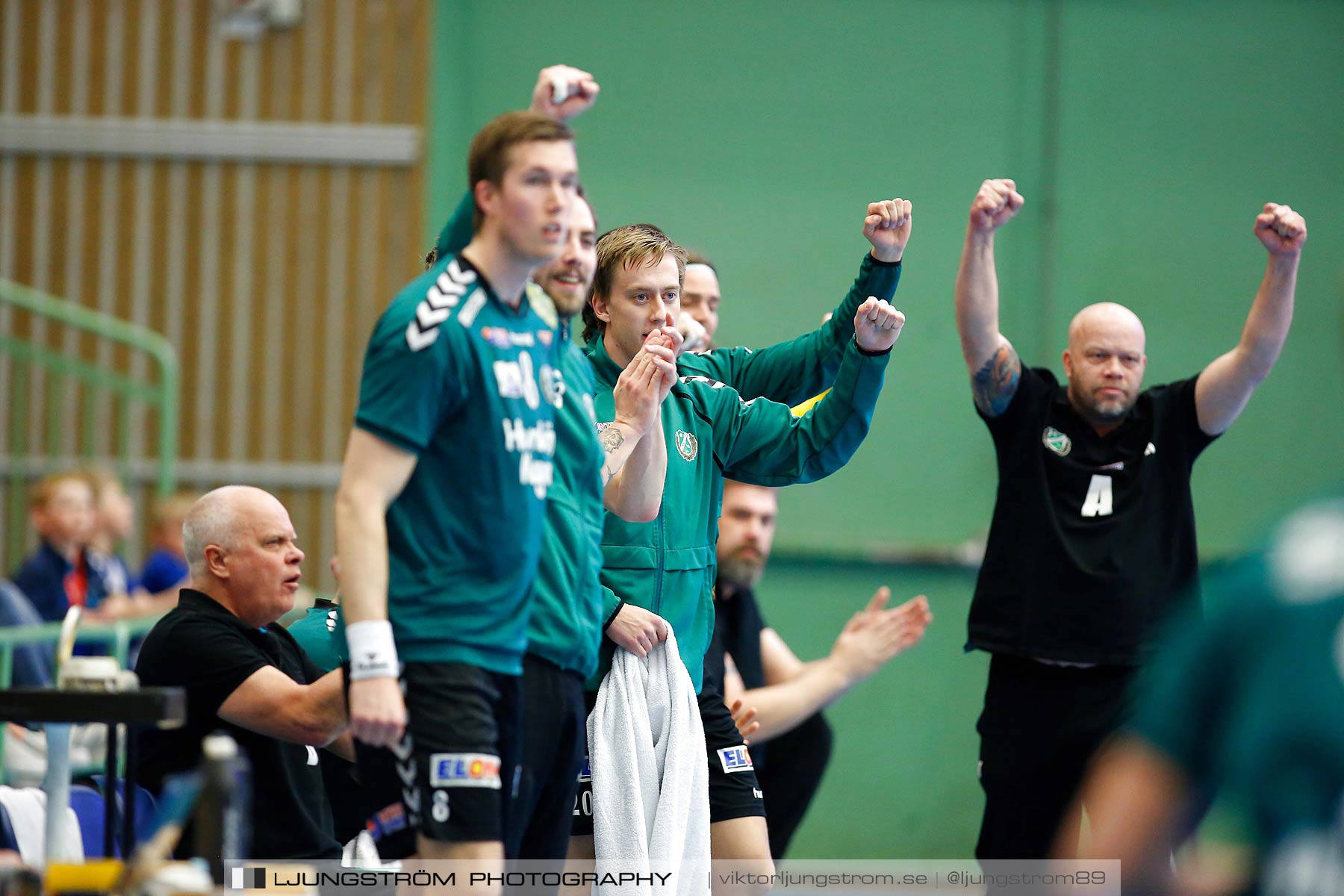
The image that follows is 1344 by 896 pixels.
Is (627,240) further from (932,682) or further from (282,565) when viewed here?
(932,682)

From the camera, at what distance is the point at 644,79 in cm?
948

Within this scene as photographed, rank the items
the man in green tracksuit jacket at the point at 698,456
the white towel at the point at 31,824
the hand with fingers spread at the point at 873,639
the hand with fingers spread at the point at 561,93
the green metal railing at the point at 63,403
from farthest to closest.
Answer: the green metal railing at the point at 63,403, the hand with fingers spread at the point at 873,639, the man in green tracksuit jacket at the point at 698,456, the white towel at the point at 31,824, the hand with fingers spread at the point at 561,93

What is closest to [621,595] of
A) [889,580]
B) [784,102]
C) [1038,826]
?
[1038,826]

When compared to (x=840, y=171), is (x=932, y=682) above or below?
below

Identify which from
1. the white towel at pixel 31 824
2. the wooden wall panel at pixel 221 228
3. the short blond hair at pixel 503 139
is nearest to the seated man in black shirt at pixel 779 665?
the white towel at pixel 31 824

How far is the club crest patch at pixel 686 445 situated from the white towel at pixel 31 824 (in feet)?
5.86

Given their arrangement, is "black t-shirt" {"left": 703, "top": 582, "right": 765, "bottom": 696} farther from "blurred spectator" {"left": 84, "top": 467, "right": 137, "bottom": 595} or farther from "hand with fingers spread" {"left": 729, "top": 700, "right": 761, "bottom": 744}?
"blurred spectator" {"left": 84, "top": 467, "right": 137, "bottom": 595}

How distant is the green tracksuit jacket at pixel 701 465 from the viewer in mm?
4090

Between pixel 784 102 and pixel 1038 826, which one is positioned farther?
pixel 784 102

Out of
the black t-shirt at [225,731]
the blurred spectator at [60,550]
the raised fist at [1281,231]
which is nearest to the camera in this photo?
Answer: the black t-shirt at [225,731]

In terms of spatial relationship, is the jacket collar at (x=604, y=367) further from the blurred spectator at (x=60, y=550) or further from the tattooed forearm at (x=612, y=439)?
the blurred spectator at (x=60, y=550)

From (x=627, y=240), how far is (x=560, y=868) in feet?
5.79

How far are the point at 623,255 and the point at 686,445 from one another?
0.56 metres

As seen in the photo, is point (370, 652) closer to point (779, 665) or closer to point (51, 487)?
point (779, 665)
